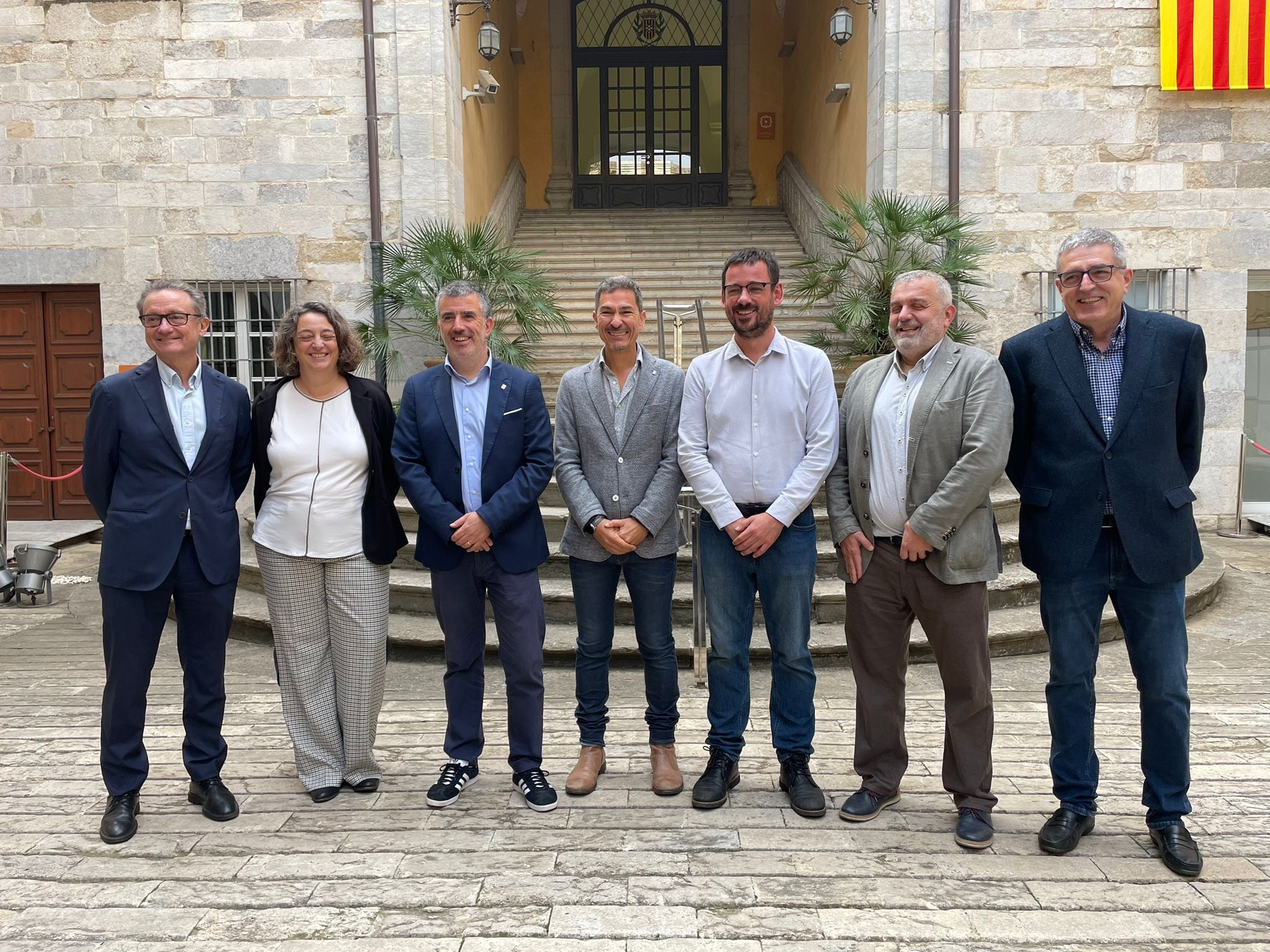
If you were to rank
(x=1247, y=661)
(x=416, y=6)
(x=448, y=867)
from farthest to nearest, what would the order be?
(x=416, y=6)
(x=1247, y=661)
(x=448, y=867)

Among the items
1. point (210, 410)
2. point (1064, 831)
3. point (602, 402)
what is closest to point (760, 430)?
point (602, 402)

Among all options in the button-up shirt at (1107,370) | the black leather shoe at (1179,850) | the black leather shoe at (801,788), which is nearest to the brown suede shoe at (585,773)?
the black leather shoe at (801,788)

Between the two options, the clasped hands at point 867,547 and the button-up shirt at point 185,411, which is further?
the button-up shirt at point 185,411

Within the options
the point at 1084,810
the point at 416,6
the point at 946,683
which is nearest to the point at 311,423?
the point at 946,683

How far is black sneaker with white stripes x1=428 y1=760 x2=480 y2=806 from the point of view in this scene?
3848 mm

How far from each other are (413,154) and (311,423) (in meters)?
6.26

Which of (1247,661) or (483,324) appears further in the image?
(1247,661)

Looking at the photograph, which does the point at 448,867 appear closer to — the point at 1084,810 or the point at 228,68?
the point at 1084,810

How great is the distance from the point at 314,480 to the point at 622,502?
3.74ft

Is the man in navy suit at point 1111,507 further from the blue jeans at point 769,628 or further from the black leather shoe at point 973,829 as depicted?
the blue jeans at point 769,628

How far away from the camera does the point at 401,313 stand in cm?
939

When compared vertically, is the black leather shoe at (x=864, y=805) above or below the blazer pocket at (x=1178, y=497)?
below

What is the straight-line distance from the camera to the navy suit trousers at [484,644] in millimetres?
3922

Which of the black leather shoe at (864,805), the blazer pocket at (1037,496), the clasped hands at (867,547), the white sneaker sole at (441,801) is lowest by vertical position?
the white sneaker sole at (441,801)
